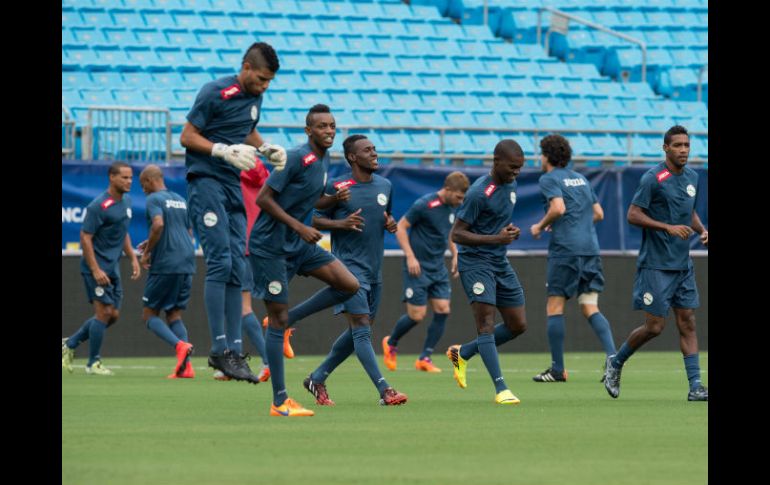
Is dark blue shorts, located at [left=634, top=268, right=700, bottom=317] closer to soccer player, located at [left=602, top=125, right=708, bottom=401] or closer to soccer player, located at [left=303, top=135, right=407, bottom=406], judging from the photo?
soccer player, located at [left=602, top=125, right=708, bottom=401]

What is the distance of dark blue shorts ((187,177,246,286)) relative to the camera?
444 inches

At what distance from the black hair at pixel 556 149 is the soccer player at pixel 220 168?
11.6ft

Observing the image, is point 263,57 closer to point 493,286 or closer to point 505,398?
point 493,286

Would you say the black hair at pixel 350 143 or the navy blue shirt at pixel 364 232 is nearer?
the navy blue shirt at pixel 364 232

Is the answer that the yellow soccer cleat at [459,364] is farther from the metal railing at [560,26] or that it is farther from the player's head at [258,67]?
the metal railing at [560,26]

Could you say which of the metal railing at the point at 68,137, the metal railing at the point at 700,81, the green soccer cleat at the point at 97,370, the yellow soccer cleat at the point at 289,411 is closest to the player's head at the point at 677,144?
the yellow soccer cleat at the point at 289,411

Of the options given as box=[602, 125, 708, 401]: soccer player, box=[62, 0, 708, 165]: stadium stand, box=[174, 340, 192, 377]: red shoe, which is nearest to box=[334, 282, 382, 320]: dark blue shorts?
box=[602, 125, 708, 401]: soccer player

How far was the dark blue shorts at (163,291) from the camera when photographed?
1496 cm

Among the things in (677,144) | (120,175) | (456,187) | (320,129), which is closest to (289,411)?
(320,129)

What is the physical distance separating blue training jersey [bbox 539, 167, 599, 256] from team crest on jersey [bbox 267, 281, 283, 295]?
5255mm

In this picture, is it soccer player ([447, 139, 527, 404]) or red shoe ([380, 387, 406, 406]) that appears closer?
red shoe ([380, 387, 406, 406])

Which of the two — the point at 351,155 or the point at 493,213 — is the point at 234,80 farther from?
the point at 493,213
